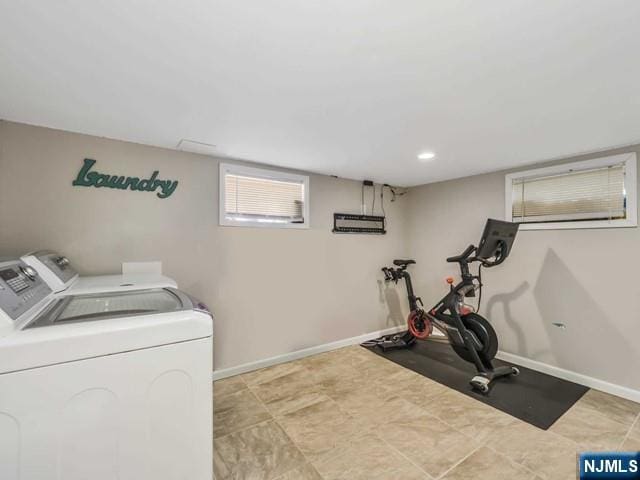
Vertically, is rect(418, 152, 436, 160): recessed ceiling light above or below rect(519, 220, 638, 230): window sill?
above

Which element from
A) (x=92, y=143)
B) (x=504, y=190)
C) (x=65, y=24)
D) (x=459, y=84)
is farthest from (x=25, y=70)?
(x=504, y=190)

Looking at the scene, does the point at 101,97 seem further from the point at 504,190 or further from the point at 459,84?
the point at 504,190

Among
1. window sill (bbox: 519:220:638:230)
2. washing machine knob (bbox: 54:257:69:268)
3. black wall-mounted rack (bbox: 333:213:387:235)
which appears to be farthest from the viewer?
black wall-mounted rack (bbox: 333:213:387:235)

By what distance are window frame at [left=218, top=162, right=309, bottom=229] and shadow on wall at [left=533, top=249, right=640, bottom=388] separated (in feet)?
8.90

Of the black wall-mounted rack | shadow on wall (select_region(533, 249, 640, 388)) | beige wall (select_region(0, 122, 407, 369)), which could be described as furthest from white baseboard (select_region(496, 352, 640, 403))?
the black wall-mounted rack

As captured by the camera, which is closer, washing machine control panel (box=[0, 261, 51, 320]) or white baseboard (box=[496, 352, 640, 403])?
washing machine control panel (box=[0, 261, 51, 320])

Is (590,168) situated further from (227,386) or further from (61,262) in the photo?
(61,262)

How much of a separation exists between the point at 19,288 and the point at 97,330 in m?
0.56

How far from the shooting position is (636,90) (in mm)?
1617

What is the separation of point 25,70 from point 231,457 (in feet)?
8.12

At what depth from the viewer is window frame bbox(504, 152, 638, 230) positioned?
8.22ft

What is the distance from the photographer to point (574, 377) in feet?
9.12

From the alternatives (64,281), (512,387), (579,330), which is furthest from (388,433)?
(64,281)

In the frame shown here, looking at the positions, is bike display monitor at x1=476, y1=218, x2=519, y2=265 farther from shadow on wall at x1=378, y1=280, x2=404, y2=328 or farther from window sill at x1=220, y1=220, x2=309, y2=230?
window sill at x1=220, y1=220, x2=309, y2=230
